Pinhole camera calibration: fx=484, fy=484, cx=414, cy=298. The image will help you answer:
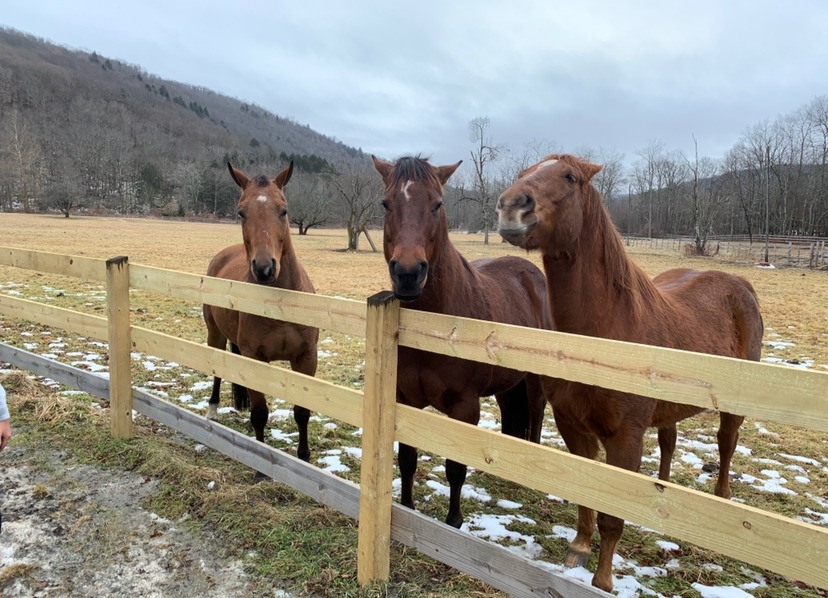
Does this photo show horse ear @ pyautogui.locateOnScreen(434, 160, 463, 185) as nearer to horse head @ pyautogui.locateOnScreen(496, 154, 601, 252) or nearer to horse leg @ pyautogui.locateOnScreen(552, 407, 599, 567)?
horse head @ pyautogui.locateOnScreen(496, 154, 601, 252)

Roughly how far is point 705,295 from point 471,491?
8.01 ft

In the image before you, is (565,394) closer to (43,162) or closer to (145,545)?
(145,545)

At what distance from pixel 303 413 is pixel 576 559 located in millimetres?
2380

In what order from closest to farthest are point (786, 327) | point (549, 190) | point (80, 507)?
point (549, 190)
point (80, 507)
point (786, 327)

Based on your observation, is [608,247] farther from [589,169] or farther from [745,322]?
[745,322]

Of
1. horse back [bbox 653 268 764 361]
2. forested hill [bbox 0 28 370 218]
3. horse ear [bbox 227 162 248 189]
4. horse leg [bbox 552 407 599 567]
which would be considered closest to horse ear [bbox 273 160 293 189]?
horse ear [bbox 227 162 248 189]

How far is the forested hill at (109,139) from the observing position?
220 feet

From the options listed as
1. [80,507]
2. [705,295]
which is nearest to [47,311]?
[80,507]

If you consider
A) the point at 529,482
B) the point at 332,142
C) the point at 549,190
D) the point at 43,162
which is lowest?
the point at 529,482

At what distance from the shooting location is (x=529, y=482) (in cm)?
211

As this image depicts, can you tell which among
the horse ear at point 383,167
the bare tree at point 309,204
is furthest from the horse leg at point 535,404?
the bare tree at point 309,204

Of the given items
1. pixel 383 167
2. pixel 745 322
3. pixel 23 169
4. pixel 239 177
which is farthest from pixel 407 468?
pixel 23 169

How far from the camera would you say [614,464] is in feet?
8.82

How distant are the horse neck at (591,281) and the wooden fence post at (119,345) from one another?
142 inches
